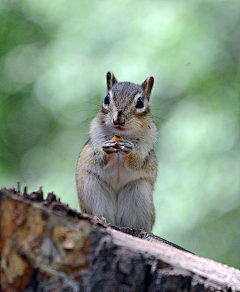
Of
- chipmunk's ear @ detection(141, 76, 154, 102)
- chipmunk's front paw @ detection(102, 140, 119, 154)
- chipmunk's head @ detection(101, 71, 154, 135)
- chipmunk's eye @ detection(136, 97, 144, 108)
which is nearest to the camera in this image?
chipmunk's front paw @ detection(102, 140, 119, 154)

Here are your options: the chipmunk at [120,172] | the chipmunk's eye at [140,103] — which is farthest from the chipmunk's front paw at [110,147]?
the chipmunk's eye at [140,103]

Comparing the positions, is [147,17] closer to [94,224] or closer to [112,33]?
[112,33]

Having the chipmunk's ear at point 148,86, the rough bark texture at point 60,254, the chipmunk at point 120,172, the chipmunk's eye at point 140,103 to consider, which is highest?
the chipmunk's ear at point 148,86

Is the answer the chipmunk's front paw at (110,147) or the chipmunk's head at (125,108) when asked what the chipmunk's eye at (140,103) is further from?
the chipmunk's front paw at (110,147)

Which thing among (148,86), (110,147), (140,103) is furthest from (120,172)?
(148,86)

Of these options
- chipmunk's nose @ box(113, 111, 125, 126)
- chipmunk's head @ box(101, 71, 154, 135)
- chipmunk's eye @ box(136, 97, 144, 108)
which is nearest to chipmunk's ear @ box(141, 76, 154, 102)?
chipmunk's head @ box(101, 71, 154, 135)

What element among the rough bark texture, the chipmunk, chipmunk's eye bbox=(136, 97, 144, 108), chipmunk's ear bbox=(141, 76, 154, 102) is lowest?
the rough bark texture

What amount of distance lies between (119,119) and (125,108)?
20cm

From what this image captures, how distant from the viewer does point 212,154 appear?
6.16m

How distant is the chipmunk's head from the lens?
3.27 m

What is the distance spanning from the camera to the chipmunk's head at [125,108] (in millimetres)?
3270

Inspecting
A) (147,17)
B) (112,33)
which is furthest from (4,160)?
(147,17)

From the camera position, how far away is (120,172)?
11.0ft

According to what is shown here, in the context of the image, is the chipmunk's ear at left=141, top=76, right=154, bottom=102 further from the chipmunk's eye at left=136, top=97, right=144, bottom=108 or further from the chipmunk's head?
the chipmunk's eye at left=136, top=97, right=144, bottom=108
